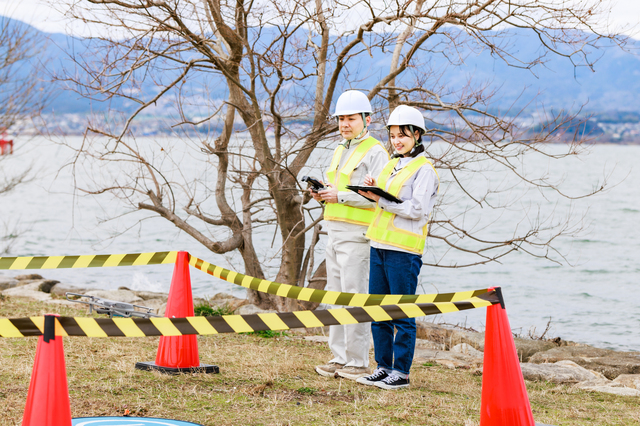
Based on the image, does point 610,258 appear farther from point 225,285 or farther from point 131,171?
point 131,171

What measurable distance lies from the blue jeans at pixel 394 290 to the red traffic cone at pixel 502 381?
1283 millimetres

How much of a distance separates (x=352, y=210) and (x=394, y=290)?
0.73 metres

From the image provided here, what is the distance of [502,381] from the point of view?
3316mm

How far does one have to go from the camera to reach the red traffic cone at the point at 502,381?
328cm

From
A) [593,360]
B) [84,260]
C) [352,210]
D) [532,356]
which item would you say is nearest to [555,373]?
[593,360]

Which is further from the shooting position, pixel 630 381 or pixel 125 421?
pixel 630 381

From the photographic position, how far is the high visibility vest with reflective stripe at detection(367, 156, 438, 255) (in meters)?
4.60

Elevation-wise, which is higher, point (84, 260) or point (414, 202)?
point (414, 202)

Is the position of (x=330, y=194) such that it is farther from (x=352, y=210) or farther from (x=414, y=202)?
(x=414, y=202)

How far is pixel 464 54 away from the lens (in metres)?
7.43

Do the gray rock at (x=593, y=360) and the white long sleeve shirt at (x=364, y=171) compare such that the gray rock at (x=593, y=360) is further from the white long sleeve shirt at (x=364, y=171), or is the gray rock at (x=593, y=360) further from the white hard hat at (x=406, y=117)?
the white hard hat at (x=406, y=117)

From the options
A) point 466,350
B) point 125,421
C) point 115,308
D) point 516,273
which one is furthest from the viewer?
point 516,273

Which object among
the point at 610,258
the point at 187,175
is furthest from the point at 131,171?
the point at 610,258

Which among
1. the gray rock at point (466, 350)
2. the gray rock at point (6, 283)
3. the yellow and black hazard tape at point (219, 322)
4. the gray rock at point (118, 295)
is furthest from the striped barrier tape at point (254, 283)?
the gray rock at point (6, 283)
